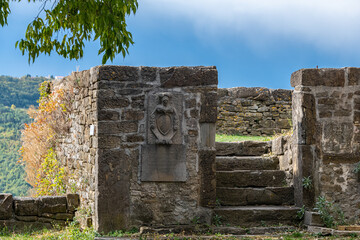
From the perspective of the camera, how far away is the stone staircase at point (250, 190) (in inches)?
292

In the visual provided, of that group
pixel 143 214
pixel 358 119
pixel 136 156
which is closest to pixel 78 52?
pixel 136 156

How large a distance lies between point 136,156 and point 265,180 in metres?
2.56

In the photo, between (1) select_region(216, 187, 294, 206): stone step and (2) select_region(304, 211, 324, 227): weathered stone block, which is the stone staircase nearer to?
(1) select_region(216, 187, 294, 206): stone step

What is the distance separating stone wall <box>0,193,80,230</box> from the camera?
7.80 meters

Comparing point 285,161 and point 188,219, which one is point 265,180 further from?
point 188,219

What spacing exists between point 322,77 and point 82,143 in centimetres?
421

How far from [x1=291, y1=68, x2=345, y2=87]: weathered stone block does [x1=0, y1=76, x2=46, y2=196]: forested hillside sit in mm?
10451

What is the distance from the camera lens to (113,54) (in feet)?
20.9

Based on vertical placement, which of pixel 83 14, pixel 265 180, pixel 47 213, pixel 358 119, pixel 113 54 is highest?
pixel 83 14

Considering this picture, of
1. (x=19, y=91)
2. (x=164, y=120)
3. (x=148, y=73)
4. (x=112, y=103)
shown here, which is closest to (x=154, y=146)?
(x=164, y=120)

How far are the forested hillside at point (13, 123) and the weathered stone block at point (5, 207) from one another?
7.63 metres

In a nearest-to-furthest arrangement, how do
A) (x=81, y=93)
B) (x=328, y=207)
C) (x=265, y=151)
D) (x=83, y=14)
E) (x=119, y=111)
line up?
(x=83, y=14)
(x=119, y=111)
(x=328, y=207)
(x=81, y=93)
(x=265, y=151)

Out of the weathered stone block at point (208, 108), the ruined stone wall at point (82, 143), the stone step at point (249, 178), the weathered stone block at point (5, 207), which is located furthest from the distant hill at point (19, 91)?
the weathered stone block at point (208, 108)

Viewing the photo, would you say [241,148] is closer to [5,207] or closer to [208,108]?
[208,108]
